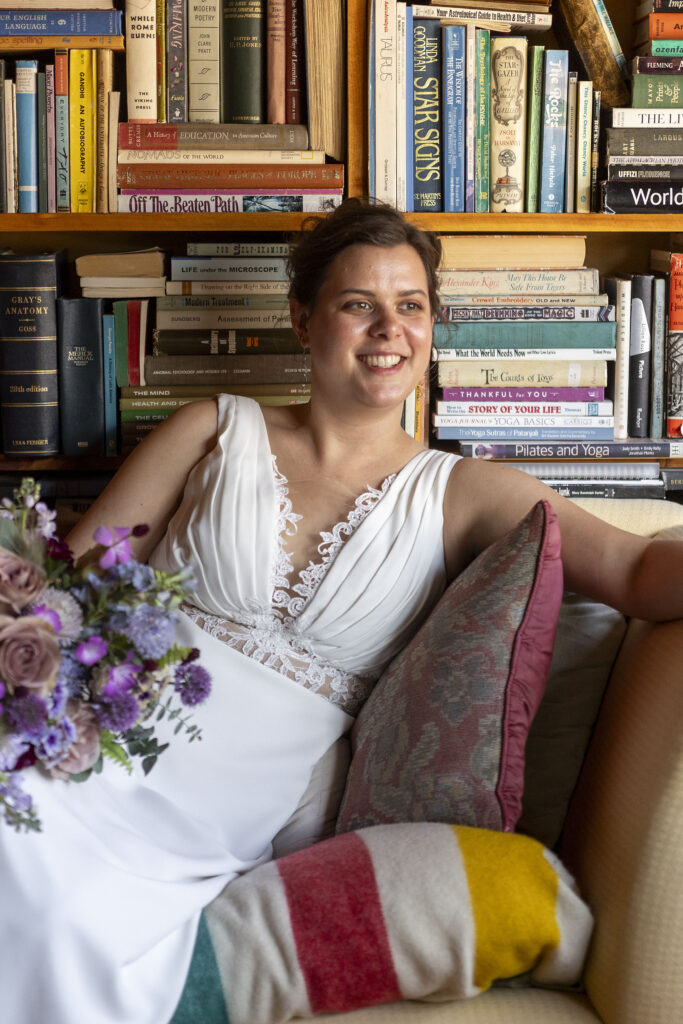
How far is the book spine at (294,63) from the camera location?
1833 millimetres

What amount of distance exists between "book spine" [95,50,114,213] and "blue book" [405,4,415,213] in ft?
1.73

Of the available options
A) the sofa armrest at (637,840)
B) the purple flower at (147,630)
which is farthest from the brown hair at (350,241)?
the purple flower at (147,630)

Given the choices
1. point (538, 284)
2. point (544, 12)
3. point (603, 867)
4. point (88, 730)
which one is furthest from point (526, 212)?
point (88, 730)

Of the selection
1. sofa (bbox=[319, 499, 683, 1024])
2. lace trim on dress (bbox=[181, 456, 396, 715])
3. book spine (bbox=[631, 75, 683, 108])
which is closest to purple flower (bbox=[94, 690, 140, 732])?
sofa (bbox=[319, 499, 683, 1024])

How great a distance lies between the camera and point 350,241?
5.21 ft

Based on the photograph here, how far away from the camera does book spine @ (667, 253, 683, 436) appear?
191 cm

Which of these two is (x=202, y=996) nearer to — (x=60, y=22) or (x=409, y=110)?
(x=409, y=110)

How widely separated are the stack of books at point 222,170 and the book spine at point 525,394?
0.42 m

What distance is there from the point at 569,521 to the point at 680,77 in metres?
0.95

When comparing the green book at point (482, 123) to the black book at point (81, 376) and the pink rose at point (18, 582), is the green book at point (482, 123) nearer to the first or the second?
the black book at point (81, 376)

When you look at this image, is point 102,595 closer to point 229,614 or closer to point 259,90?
point 229,614

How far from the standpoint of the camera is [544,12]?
1835 millimetres

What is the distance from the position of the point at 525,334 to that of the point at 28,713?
1317 millimetres

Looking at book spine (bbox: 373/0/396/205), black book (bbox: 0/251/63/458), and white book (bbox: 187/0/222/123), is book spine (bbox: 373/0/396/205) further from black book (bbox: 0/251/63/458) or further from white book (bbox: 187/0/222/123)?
black book (bbox: 0/251/63/458)
